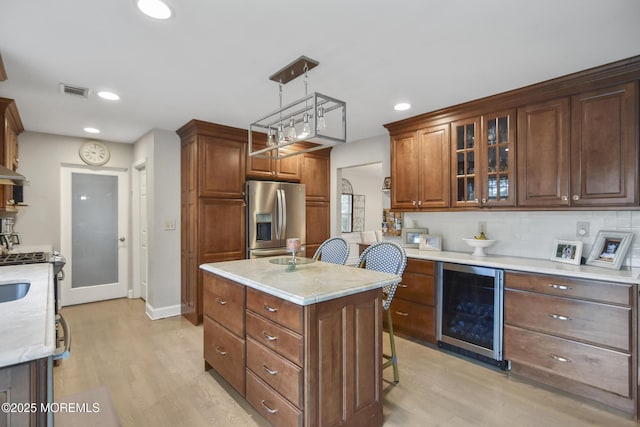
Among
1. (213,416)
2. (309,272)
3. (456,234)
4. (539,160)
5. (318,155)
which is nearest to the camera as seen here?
(213,416)

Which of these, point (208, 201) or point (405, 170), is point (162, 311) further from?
point (405, 170)

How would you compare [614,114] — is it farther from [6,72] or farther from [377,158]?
[6,72]

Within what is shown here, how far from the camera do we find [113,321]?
12.8ft

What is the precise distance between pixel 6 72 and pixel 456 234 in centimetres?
422

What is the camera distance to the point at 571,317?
7.42 ft

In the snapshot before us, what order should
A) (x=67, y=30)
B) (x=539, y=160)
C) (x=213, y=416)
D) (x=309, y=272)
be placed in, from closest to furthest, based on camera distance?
(x=67, y=30)
(x=213, y=416)
(x=309, y=272)
(x=539, y=160)

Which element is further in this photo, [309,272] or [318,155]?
[318,155]

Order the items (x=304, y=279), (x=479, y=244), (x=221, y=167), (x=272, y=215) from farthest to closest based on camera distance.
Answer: (x=272, y=215), (x=221, y=167), (x=479, y=244), (x=304, y=279)

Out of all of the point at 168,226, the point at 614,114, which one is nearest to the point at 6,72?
the point at 168,226

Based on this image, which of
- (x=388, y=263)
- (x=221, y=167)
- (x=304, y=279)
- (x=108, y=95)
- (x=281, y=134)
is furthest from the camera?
(x=221, y=167)

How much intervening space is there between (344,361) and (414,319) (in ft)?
5.56

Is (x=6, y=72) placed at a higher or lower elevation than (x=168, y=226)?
higher

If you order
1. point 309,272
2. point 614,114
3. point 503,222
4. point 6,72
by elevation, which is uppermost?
point 6,72

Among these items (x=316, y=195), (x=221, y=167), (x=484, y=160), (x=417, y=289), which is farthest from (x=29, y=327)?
(x=316, y=195)
